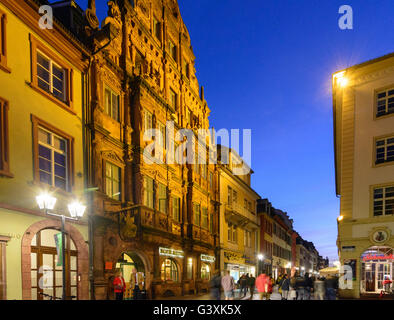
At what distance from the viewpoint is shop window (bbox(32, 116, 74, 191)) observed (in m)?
12.6

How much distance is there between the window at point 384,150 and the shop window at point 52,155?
1721 centimetres

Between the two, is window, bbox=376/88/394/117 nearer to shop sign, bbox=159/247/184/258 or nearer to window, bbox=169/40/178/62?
window, bbox=169/40/178/62

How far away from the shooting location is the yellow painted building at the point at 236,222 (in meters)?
33.4

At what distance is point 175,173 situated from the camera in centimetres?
2480

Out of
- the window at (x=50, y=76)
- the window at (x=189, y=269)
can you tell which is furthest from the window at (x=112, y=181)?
the window at (x=189, y=269)

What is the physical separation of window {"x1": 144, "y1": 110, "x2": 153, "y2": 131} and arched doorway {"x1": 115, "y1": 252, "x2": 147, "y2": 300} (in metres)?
7.53

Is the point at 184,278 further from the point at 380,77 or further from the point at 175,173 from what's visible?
the point at 380,77

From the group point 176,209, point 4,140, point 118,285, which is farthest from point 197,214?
point 4,140

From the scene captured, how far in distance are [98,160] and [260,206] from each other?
34.0 m

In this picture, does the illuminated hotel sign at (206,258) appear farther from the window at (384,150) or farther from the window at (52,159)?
the window at (52,159)

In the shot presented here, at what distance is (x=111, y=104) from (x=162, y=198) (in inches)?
290

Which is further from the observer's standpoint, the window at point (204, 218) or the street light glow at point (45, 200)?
the window at point (204, 218)

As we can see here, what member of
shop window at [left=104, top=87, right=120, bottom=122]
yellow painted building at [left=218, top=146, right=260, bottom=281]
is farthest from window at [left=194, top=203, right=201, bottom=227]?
shop window at [left=104, top=87, right=120, bottom=122]
